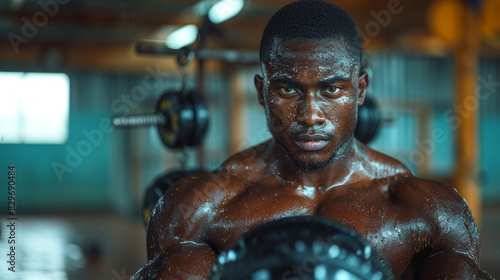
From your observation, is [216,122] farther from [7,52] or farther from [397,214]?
[397,214]

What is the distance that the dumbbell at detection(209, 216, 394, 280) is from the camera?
2.68 ft

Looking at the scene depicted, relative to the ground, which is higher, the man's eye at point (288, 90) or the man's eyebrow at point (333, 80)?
the man's eyebrow at point (333, 80)

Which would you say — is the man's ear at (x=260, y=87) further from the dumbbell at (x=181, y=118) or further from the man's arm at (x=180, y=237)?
the dumbbell at (x=181, y=118)

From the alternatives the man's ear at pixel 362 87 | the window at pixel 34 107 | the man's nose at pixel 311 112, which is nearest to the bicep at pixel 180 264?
the man's nose at pixel 311 112

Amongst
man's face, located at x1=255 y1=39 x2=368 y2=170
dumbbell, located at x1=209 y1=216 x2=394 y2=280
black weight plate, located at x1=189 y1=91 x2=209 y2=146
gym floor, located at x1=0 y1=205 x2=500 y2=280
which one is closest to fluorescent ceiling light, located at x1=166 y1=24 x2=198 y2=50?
gym floor, located at x1=0 y1=205 x2=500 y2=280

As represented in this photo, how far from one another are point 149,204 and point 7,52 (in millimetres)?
5555

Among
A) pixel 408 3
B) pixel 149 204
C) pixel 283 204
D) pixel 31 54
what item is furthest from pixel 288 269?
pixel 31 54

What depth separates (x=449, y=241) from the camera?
114cm

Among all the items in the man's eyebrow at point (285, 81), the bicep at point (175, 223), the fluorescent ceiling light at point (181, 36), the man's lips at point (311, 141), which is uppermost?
the fluorescent ceiling light at point (181, 36)

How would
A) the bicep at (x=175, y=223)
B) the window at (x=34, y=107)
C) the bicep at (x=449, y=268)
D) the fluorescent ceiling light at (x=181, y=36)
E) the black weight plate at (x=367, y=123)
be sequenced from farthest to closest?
the window at (x=34, y=107) → the fluorescent ceiling light at (x=181, y=36) → the black weight plate at (x=367, y=123) → the bicep at (x=175, y=223) → the bicep at (x=449, y=268)

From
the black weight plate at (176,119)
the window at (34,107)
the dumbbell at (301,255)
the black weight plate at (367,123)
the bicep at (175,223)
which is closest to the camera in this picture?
the dumbbell at (301,255)

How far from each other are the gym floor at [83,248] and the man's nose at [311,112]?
2301 mm

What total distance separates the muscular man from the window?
286 inches

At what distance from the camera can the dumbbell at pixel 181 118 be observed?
296 cm
